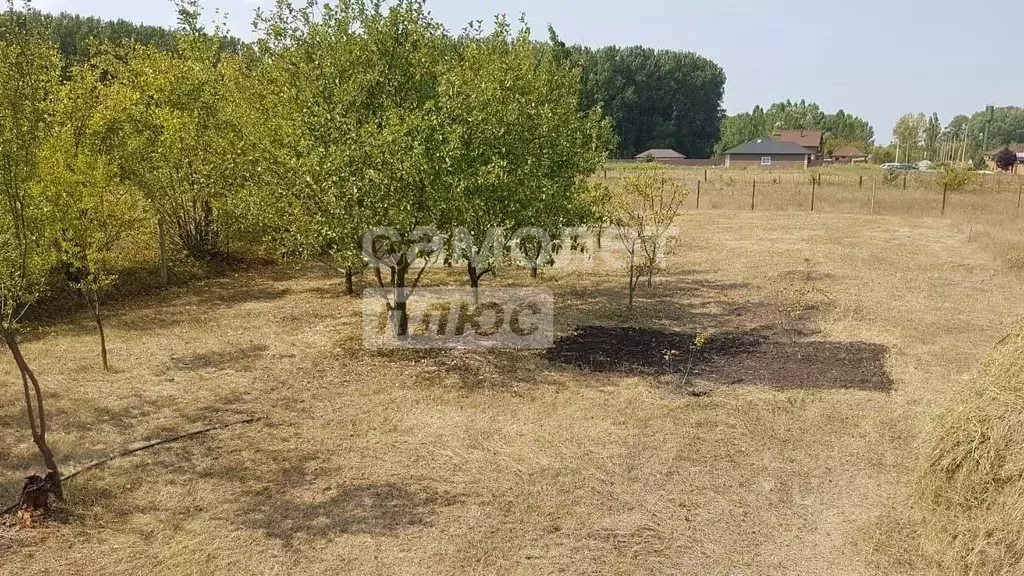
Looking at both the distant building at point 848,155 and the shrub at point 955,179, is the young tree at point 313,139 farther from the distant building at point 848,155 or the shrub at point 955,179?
the distant building at point 848,155

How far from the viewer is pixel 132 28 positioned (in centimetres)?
5828

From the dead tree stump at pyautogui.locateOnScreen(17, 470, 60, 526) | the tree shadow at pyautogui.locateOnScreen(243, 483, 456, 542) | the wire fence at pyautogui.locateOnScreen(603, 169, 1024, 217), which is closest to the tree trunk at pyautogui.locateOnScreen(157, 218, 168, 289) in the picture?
the dead tree stump at pyautogui.locateOnScreen(17, 470, 60, 526)

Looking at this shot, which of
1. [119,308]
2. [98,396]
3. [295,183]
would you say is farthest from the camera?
[119,308]

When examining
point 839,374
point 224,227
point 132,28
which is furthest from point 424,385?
point 132,28

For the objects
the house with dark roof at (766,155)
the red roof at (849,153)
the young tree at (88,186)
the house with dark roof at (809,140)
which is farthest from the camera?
the red roof at (849,153)

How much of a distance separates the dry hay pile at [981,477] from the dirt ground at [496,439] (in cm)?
66

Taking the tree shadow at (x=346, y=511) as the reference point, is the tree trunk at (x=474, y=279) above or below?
above

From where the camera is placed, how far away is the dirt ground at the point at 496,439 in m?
5.45

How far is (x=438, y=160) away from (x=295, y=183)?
2719mm

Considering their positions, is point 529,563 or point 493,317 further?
point 493,317

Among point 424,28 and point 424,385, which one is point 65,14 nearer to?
point 424,28

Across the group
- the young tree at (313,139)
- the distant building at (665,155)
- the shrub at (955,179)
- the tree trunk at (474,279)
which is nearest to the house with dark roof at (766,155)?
the distant building at (665,155)

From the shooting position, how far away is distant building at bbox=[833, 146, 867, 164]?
92.3 meters
